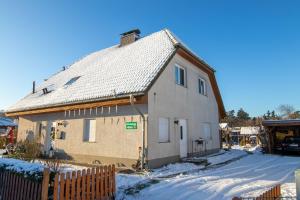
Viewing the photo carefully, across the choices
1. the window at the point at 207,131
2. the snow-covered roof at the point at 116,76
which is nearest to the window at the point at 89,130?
the snow-covered roof at the point at 116,76

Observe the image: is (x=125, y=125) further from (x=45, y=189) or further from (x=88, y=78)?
(x=45, y=189)

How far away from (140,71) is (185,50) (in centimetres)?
364

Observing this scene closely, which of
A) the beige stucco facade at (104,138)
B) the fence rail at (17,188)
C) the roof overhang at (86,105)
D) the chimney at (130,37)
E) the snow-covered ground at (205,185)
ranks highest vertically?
the chimney at (130,37)

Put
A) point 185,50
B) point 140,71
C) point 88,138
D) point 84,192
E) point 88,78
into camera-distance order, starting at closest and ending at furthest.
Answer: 1. point 84,192
2. point 140,71
3. point 88,138
4. point 185,50
5. point 88,78

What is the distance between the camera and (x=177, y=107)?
14648mm

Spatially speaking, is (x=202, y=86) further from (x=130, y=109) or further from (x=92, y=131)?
(x=92, y=131)

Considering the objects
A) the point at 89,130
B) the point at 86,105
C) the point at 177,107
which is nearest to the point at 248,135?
the point at 177,107

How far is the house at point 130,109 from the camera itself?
12.0m

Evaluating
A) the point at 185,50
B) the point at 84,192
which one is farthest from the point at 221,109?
the point at 84,192

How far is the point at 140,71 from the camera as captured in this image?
43.4 feet

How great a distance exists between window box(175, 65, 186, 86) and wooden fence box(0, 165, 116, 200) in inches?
367

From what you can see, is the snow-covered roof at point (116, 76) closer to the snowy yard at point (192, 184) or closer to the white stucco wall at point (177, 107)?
the white stucco wall at point (177, 107)

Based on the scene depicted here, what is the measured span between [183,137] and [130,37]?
376 inches

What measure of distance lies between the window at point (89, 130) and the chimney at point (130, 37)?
838cm
